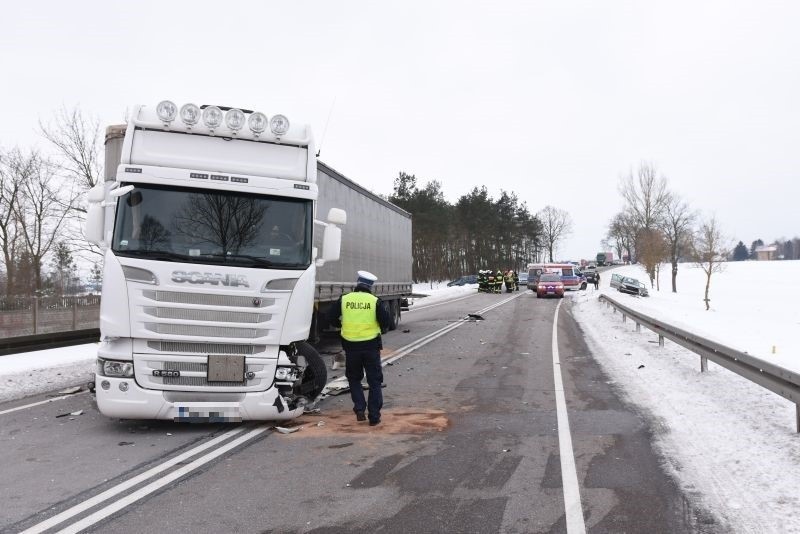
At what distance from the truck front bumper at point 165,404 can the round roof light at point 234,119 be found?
3088mm

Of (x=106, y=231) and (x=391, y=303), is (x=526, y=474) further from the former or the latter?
(x=391, y=303)

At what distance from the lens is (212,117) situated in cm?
697

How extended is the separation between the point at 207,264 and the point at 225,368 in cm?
114

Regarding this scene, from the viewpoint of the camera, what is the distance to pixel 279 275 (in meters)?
6.53

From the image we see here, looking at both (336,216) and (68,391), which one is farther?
(68,391)

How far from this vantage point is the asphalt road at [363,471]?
4098 mm

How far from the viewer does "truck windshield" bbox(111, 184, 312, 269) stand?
6410mm

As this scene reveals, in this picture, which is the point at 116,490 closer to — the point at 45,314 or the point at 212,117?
the point at 212,117

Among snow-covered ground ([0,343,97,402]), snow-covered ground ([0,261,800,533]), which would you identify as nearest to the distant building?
snow-covered ground ([0,261,800,533])

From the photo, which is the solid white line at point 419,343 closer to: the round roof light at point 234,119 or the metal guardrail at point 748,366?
the metal guardrail at point 748,366

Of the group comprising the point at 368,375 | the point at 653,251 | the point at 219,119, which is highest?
the point at 219,119

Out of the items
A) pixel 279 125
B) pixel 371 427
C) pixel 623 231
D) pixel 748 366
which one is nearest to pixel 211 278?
pixel 279 125

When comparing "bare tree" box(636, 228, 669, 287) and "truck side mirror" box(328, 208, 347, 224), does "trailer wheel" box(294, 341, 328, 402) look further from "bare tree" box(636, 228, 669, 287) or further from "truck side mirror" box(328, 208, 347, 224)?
"bare tree" box(636, 228, 669, 287)

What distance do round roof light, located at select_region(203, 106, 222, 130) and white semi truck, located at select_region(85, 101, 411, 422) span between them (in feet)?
0.04
